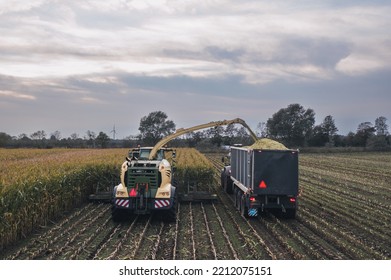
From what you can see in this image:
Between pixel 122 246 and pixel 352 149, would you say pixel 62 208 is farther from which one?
pixel 352 149

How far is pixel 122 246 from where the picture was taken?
38.4 ft

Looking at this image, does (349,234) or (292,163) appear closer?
(349,234)

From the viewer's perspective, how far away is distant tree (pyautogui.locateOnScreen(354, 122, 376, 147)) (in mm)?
91625

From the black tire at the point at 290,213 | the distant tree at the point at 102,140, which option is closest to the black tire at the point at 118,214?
the black tire at the point at 290,213

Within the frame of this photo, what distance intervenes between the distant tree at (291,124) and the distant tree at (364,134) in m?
38.5

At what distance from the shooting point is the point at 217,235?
13039 mm

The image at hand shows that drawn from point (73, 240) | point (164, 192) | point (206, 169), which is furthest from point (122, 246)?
point (206, 169)

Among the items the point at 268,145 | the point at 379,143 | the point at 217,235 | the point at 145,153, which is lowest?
the point at 217,235

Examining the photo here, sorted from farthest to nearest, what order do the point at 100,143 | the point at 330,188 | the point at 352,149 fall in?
the point at 352,149 → the point at 100,143 → the point at 330,188

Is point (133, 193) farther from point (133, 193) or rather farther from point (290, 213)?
point (290, 213)

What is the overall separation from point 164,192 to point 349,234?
6.35 metres

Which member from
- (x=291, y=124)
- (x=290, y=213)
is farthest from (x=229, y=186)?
(x=291, y=124)

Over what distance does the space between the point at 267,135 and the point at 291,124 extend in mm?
10126

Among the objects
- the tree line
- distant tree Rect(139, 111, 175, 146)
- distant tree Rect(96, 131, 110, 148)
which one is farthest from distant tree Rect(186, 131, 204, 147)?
distant tree Rect(139, 111, 175, 146)
